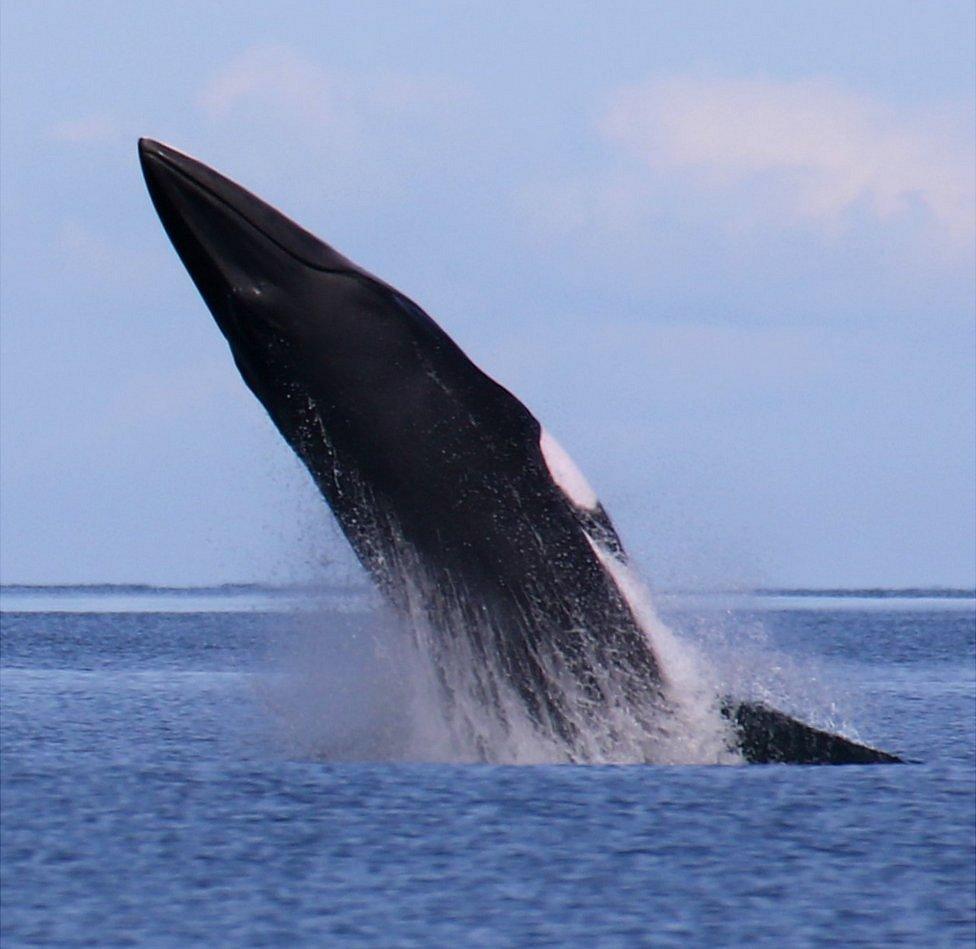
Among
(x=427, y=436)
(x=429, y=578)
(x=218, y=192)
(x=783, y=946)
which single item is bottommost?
(x=783, y=946)

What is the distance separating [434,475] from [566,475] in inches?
49.7

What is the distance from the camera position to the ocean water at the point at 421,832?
44.5ft

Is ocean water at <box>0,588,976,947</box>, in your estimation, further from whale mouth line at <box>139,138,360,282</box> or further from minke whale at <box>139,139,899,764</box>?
whale mouth line at <box>139,138,360,282</box>

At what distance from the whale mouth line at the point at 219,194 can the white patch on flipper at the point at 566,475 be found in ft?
7.77

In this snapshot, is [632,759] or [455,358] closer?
[455,358]

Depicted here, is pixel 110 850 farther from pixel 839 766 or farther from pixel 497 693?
pixel 839 766

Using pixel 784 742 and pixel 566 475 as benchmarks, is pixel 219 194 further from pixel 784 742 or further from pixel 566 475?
pixel 784 742

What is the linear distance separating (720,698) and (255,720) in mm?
8307

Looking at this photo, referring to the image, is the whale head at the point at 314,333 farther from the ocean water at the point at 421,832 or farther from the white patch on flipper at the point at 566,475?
the ocean water at the point at 421,832

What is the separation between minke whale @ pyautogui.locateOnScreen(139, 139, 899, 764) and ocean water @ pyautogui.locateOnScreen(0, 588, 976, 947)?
92 cm

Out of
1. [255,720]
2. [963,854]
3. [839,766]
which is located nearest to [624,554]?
[839,766]

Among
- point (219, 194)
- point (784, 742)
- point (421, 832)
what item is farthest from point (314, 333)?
point (784, 742)

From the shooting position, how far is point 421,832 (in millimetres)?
16312

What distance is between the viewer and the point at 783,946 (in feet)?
42.3
